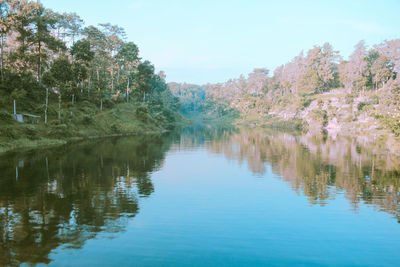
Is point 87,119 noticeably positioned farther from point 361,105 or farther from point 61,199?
point 361,105

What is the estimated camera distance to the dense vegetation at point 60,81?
5066cm

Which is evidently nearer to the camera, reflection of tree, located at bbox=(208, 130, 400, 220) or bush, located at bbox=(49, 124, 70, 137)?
reflection of tree, located at bbox=(208, 130, 400, 220)

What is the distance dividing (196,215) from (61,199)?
30.5 feet

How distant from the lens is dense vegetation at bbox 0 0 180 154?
50.7m

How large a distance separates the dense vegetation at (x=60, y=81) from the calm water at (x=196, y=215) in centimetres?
2220

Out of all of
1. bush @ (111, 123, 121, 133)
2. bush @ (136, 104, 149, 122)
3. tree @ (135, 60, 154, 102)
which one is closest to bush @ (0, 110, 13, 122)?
bush @ (111, 123, 121, 133)

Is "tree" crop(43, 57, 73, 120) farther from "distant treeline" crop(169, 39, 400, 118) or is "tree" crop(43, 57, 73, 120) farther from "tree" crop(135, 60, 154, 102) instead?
"distant treeline" crop(169, 39, 400, 118)

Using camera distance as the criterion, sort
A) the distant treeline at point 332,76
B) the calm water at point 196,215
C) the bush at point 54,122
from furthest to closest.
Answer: the distant treeline at point 332,76 < the bush at point 54,122 < the calm water at point 196,215

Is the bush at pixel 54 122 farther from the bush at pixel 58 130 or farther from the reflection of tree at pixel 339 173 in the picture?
the reflection of tree at pixel 339 173

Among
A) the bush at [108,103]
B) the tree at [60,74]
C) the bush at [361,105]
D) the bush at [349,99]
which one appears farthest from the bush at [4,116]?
the bush at [349,99]

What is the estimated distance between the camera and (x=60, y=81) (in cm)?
6056

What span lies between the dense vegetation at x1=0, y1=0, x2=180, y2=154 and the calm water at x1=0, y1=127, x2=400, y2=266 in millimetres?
22199

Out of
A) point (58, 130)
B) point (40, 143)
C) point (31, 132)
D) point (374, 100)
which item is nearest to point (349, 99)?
point (374, 100)

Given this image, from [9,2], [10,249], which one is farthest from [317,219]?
[9,2]
